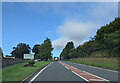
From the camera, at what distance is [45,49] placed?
7800 centimetres

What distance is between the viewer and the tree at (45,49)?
77.8 m

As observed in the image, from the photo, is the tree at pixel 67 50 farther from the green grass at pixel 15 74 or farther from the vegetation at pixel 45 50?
the green grass at pixel 15 74

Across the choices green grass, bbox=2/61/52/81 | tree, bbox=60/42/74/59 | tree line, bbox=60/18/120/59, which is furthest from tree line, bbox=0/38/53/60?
green grass, bbox=2/61/52/81

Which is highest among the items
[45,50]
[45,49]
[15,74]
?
[45,49]

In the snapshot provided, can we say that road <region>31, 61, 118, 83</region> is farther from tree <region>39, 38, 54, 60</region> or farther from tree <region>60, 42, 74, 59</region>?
tree <region>60, 42, 74, 59</region>

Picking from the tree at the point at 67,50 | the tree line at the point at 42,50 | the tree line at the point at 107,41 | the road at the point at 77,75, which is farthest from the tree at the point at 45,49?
the road at the point at 77,75

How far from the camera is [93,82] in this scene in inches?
368

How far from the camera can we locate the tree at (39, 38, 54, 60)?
77812mm

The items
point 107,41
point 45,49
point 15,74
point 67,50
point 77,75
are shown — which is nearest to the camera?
point 15,74

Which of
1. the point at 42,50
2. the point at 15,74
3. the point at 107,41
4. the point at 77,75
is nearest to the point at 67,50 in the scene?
the point at 42,50

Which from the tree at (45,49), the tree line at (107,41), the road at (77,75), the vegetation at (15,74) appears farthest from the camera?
the tree at (45,49)

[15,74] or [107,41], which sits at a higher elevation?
[107,41]

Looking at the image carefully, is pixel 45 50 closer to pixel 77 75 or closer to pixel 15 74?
pixel 77 75

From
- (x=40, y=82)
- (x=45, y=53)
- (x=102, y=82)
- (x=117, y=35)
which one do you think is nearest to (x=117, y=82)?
(x=102, y=82)
